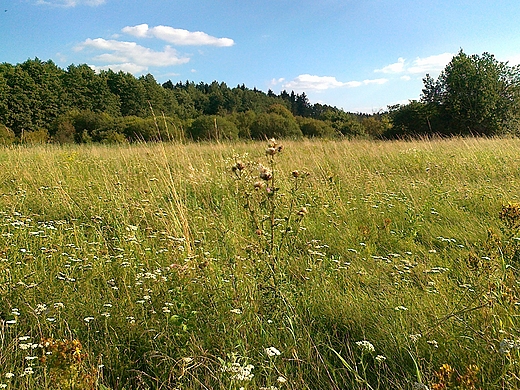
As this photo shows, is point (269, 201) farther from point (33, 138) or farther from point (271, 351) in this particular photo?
point (33, 138)

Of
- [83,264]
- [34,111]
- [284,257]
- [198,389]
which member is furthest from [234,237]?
[34,111]

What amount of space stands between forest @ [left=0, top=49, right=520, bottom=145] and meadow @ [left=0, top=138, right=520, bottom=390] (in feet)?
5.92

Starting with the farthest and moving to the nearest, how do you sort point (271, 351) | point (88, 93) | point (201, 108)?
point (201, 108) < point (88, 93) < point (271, 351)

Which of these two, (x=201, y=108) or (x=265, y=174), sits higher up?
(x=201, y=108)

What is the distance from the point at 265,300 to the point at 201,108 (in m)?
54.4

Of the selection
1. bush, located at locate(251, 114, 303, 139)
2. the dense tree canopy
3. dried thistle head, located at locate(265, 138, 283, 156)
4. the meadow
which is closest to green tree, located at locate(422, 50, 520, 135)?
the dense tree canopy

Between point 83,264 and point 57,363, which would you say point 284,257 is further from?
point 57,363

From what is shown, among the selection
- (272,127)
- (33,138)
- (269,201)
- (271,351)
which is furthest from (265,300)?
(272,127)

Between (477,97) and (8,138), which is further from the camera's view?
(477,97)

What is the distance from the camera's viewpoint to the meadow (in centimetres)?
143

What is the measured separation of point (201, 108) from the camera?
53875 millimetres

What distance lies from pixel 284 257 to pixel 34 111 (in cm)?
4494

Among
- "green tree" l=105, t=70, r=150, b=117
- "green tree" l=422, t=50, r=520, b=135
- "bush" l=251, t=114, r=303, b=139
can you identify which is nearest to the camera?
"bush" l=251, t=114, r=303, b=139

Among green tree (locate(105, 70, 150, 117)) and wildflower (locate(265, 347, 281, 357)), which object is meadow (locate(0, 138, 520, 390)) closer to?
wildflower (locate(265, 347, 281, 357))
